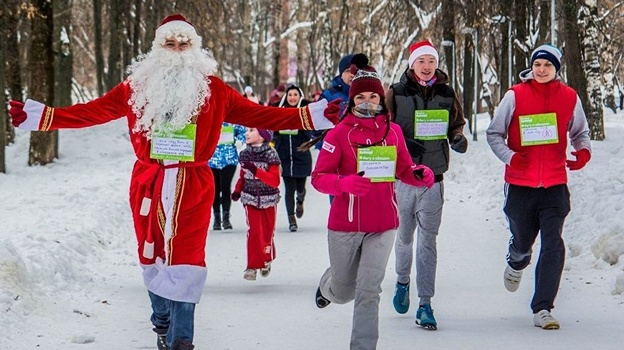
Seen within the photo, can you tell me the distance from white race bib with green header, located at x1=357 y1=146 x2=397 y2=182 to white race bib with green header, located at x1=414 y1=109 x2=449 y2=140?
1.42 meters

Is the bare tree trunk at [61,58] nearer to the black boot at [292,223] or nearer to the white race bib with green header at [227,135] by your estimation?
the white race bib with green header at [227,135]

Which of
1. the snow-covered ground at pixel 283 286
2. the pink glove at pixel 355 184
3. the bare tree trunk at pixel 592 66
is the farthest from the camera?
the bare tree trunk at pixel 592 66

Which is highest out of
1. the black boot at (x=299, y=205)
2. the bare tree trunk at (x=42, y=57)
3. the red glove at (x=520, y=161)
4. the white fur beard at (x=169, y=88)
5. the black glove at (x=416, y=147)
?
the bare tree trunk at (x=42, y=57)

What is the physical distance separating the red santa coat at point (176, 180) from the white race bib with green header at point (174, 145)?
0.05 metres

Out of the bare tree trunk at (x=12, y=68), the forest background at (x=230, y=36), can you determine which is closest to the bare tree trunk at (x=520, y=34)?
the forest background at (x=230, y=36)

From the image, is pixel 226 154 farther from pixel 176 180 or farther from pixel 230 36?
pixel 230 36

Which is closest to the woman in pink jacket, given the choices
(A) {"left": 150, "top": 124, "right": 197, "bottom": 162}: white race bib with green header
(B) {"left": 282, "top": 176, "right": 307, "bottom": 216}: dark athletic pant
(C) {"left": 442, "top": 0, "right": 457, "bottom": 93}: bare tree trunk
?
(A) {"left": 150, "top": 124, "right": 197, "bottom": 162}: white race bib with green header

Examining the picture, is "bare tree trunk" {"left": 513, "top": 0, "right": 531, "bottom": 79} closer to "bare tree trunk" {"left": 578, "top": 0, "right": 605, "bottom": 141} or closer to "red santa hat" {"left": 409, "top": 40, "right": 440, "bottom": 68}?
"bare tree trunk" {"left": 578, "top": 0, "right": 605, "bottom": 141}

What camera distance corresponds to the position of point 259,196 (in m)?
11.0

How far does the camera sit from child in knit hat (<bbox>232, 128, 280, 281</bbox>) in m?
10.4

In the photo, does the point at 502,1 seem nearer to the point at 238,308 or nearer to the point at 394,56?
the point at 238,308

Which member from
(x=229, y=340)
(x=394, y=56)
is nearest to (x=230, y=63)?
(x=394, y=56)

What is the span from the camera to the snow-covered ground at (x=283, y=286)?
768 centimetres

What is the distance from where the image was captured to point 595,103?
2309 cm
